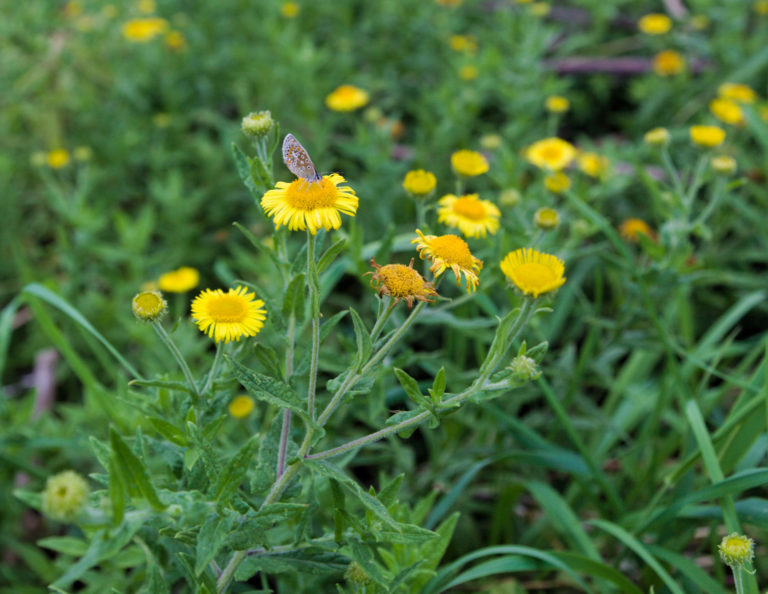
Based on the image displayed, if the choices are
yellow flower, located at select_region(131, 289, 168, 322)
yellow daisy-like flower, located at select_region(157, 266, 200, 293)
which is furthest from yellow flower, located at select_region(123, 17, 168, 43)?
yellow flower, located at select_region(131, 289, 168, 322)

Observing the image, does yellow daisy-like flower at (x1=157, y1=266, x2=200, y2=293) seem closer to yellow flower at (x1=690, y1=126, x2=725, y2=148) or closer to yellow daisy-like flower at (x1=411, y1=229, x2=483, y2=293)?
yellow daisy-like flower at (x1=411, y1=229, x2=483, y2=293)

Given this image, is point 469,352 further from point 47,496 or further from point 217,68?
point 217,68

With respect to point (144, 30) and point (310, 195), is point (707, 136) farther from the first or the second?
point (144, 30)

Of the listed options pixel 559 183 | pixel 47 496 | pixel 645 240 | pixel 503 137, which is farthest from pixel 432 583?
pixel 503 137

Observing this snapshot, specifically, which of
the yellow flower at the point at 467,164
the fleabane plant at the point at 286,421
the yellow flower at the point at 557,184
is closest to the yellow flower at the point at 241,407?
the fleabane plant at the point at 286,421

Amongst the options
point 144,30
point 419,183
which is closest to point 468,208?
point 419,183

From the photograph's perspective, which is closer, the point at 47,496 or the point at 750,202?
the point at 47,496

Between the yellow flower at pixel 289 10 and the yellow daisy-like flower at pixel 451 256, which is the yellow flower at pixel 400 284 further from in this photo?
the yellow flower at pixel 289 10
